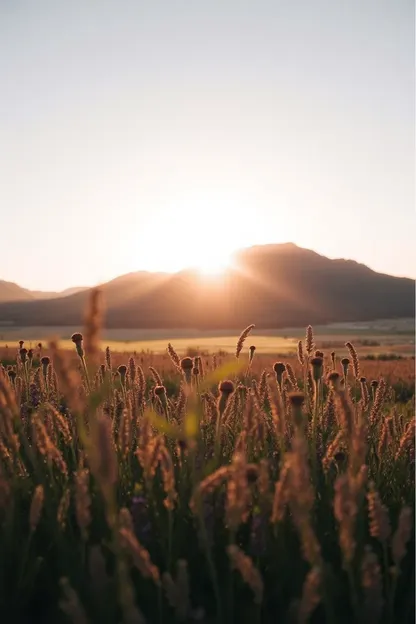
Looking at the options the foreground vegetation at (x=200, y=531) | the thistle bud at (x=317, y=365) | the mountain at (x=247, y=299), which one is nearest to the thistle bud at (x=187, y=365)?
the foreground vegetation at (x=200, y=531)

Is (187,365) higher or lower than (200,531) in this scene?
higher

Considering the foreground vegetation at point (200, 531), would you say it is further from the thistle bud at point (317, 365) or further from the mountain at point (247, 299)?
the mountain at point (247, 299)

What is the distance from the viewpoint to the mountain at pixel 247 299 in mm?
140925

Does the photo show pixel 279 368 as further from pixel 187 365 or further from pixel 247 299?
pixel 247 299

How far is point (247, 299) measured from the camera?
155250mm

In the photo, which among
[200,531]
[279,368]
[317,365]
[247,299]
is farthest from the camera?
[247,299]

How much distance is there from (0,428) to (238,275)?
168024 millimetres

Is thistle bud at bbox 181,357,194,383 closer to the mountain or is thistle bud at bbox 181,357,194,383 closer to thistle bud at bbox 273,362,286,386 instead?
thistle bud at bbox 273,362,286,386

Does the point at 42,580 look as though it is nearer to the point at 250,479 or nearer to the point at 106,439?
the point at 250,479

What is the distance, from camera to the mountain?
462ft

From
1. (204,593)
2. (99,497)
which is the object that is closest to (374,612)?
(204,593)

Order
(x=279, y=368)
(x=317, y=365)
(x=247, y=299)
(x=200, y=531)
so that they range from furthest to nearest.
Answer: (x=247, y=299)
(x=279, y=368)
(x=317, y=365)
(x=200, y=531)

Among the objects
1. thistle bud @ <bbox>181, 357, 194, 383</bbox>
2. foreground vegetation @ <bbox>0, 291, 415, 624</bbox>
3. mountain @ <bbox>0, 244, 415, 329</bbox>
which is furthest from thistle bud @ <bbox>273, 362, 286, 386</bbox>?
mountain @ <bbox>0, 244, 415, 329</bbox>

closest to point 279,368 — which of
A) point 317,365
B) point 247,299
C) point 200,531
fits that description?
point 317,365
